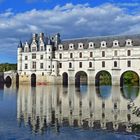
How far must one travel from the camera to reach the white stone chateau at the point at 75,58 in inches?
2402

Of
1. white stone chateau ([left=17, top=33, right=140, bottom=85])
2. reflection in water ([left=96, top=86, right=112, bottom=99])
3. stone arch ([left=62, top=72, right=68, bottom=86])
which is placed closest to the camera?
reflection in water ([left=96, top=86, right=112, bottom=99])

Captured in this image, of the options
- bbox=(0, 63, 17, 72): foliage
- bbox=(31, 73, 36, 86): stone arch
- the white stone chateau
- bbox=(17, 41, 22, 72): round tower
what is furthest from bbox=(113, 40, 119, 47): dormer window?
bbox=(0, 63, 17, 72): foliage

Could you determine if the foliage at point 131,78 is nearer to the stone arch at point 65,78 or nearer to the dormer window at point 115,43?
the stone arch at point 65,78

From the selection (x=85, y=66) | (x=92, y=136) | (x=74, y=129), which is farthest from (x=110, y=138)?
(x=85, y=66)

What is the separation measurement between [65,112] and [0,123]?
18.6 ft

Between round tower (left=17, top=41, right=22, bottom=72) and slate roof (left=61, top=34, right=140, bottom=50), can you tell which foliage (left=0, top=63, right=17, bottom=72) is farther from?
slate roof (left=61, top=34, right=140, bottom=50)

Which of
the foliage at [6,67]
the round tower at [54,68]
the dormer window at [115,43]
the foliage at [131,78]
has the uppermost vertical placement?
the dormer window at [115,43]

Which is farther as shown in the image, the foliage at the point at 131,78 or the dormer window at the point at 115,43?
the foliage at the point at 131,78

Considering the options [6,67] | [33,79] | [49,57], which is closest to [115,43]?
[49,57]

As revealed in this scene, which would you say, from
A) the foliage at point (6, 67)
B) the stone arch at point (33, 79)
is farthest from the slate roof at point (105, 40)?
the foliage at point (6, 67)

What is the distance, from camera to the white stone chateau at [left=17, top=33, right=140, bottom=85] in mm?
61000

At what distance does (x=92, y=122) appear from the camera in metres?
18.1

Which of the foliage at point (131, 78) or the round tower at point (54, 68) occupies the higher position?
the round tower at point (54, 68)

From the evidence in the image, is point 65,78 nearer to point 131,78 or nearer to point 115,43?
point 115,43
